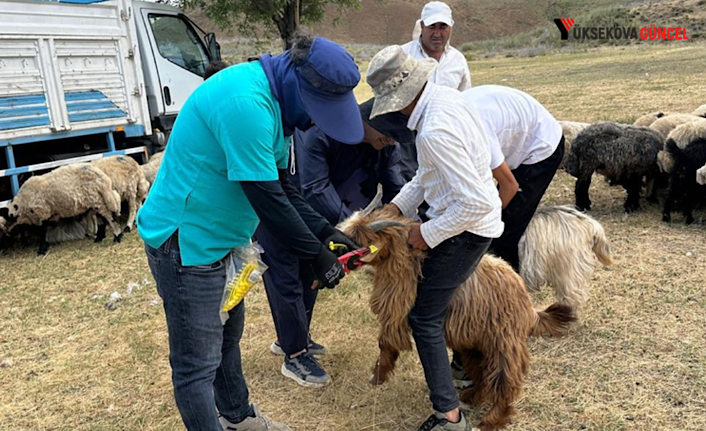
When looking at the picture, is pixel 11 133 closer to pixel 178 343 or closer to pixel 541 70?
pixel 178 343

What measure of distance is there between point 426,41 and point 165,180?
3.28 meters

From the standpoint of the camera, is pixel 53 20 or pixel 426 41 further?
pixel 53 20

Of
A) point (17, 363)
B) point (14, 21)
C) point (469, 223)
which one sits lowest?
point (17, 363)

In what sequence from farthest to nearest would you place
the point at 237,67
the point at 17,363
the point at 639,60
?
the point at 639,60
the point at 17,363
the point at 237,67

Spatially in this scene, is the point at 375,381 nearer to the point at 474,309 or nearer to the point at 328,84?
the point at 474,309

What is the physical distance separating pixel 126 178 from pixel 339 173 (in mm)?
5249

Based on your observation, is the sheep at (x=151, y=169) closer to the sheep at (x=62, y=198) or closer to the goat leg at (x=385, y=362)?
the sheep at (x=62, y=198)

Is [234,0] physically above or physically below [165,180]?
above

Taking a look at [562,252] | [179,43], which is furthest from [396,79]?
[179,43]

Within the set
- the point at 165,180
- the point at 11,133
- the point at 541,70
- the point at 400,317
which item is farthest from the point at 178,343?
the point at 541,70

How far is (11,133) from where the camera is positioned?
23.6ft

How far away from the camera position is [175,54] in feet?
31.7

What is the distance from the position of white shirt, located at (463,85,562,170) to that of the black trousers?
54 mm

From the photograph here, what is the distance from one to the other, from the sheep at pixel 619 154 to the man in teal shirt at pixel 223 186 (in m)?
5.21
